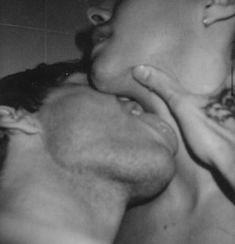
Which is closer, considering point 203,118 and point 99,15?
point 203,118

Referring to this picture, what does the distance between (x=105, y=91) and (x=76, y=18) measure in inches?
25.4

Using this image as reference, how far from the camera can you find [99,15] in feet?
3.57

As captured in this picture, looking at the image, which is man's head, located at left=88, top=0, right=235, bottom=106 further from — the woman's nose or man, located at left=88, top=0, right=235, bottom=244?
the woman's nose

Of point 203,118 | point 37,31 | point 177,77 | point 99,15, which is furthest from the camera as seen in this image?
point 37,31

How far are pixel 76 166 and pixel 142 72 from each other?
0.28 meters

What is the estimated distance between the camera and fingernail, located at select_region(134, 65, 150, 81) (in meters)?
0.92

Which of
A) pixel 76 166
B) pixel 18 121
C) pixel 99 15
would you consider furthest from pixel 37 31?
pixel 76 166

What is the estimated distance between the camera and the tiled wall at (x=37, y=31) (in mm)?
1392

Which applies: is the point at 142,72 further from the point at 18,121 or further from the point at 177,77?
the point at 18,121

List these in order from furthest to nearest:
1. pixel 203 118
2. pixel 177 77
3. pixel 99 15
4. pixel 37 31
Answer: pixel 37 31, pixel 99 15, pixel 177 77, pixel 203 118

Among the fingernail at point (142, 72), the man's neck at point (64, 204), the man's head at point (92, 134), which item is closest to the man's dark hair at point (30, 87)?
the man's head at point (92, 134)

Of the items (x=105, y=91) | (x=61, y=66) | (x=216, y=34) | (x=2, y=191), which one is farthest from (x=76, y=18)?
(x=2, y=191)

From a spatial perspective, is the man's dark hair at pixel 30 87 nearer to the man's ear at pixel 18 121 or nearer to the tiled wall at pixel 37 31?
the man's ear at pixel 18 121

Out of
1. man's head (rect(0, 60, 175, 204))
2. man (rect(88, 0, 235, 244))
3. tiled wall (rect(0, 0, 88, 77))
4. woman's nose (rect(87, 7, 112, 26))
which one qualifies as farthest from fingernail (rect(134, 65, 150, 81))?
tiled wall (rect(0, 0, 88, 77))
